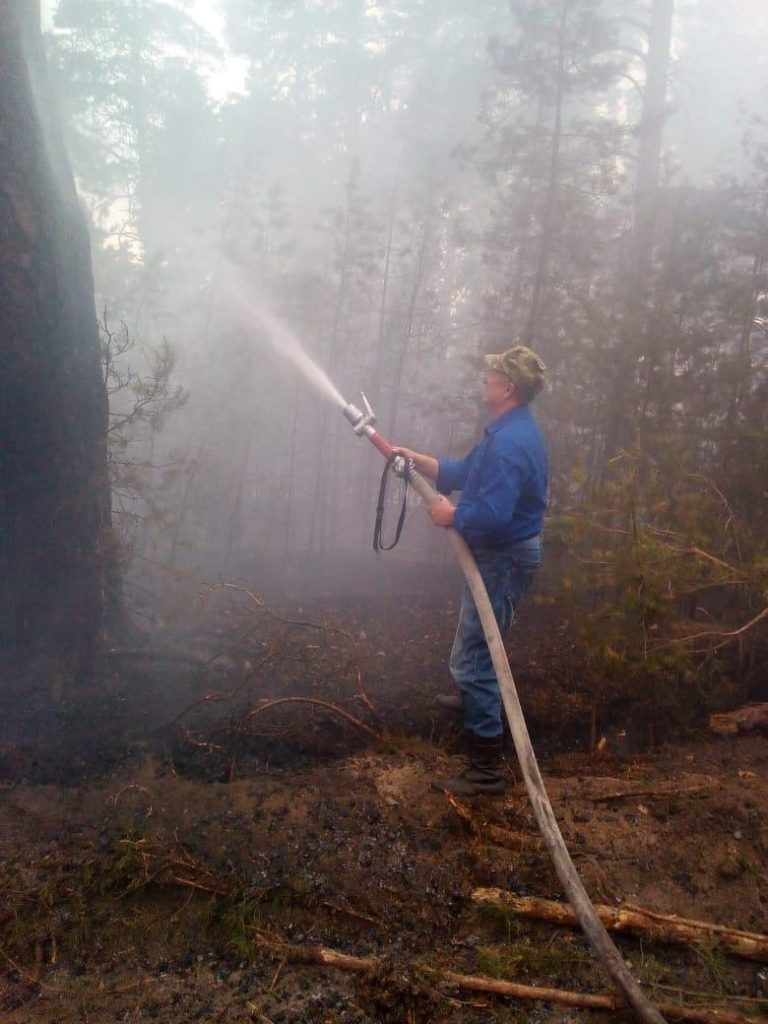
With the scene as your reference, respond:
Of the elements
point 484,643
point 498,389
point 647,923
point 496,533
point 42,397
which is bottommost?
point 647,923

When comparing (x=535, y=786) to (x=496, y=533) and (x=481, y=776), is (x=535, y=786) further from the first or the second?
(x=496, y=533)

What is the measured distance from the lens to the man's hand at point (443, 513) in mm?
3693

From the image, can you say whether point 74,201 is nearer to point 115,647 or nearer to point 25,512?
point 25,512

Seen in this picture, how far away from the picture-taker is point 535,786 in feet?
9.23

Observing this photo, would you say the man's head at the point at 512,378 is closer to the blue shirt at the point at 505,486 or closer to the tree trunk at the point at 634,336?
the blue shirt at the point at 505,486

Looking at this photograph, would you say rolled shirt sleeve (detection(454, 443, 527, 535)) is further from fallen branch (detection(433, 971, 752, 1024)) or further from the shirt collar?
fallen branch (detection(433, 971, 752, 1024))

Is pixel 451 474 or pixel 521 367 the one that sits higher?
pixel 521 367

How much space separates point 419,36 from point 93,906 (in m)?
30.4

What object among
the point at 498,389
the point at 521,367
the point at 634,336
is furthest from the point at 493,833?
the point at 634,336

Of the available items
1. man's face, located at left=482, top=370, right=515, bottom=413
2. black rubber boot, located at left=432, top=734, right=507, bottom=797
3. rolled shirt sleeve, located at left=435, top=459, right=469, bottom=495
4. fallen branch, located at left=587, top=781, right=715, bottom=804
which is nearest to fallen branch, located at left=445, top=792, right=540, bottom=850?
black rubber boot, located at left=432, top=734, right=507, bottom=797

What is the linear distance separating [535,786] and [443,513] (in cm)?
162

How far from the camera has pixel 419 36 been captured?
24.3 metres

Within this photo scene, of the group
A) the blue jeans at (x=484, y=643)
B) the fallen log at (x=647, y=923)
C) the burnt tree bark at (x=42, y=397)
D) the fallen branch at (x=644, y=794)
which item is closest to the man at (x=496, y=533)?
the blue jeans at (x=484, y=643)

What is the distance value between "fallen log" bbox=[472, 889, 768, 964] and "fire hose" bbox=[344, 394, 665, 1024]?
0.14m
